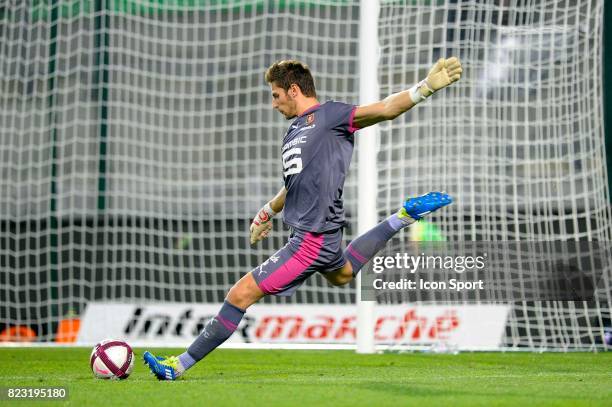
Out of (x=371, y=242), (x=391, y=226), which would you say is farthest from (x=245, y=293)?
(x=391, y=226)

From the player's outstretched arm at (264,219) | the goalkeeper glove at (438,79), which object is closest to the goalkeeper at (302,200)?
the goalkeeper glove at (438,79)

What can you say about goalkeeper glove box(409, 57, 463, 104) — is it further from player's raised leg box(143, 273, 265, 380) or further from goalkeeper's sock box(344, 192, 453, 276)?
player's raised leg box(143, 273, 265, 380)

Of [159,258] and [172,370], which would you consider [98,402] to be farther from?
[159,258]

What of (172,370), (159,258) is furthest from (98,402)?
(159,258)

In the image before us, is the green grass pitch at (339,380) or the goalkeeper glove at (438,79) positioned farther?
the goalkeeper glove at (438,79)

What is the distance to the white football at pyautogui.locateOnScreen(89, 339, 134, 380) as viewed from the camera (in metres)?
5.62

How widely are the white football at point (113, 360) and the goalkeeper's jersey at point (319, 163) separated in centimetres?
116

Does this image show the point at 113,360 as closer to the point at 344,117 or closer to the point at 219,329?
the point at 219,329

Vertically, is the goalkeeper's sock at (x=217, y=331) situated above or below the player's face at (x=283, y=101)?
below

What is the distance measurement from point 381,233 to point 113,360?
171 centimetres

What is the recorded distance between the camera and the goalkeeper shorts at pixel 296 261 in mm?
5520

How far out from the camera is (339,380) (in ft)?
18.7

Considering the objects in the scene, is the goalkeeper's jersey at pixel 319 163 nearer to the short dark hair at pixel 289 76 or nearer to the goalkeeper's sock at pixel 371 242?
the short dark hair at pixel 289 76

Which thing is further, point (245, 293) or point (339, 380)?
point (339, 380)
